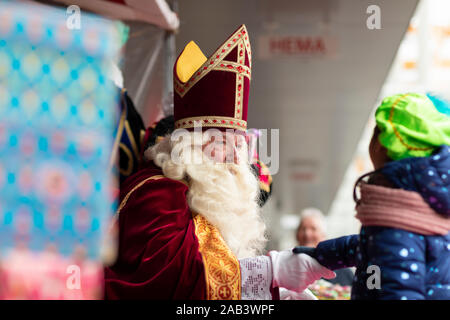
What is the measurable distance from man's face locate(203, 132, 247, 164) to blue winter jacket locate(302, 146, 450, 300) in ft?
2.43

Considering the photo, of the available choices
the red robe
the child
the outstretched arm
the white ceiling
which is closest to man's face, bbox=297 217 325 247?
the white ceiling

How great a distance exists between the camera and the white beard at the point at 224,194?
1974 mm

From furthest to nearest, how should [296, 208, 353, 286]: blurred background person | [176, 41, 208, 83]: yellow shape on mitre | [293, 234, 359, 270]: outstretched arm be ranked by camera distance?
[296, 208, 353, 286]: blurred background person, [176, 41, 208, 83]: yellow shape on mitre, [293, 234, 359, 270]: outstretched arm

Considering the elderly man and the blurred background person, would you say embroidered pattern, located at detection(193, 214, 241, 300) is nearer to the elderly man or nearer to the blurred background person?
the elderly man

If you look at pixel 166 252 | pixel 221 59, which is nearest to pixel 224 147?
pixel 221 59

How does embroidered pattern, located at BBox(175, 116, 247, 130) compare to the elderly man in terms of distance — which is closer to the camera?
the elderly man

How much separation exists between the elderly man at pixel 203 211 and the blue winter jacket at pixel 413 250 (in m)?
0.29

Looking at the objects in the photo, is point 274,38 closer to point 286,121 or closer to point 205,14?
point 205,14

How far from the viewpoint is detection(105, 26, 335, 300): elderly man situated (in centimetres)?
171

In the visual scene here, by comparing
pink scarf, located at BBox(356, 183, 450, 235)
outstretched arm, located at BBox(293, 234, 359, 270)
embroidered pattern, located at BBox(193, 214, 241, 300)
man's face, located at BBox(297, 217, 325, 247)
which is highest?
pink scarf, located at BBox(356, 183, 450, 235)

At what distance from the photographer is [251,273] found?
5.69ft

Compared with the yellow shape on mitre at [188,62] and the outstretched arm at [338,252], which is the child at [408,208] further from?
the yellow shape on mitre at [188,62]

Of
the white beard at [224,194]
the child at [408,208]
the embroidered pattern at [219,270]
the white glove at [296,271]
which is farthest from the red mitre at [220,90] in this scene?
the child at [408,208]

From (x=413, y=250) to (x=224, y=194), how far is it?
33.4 inches
